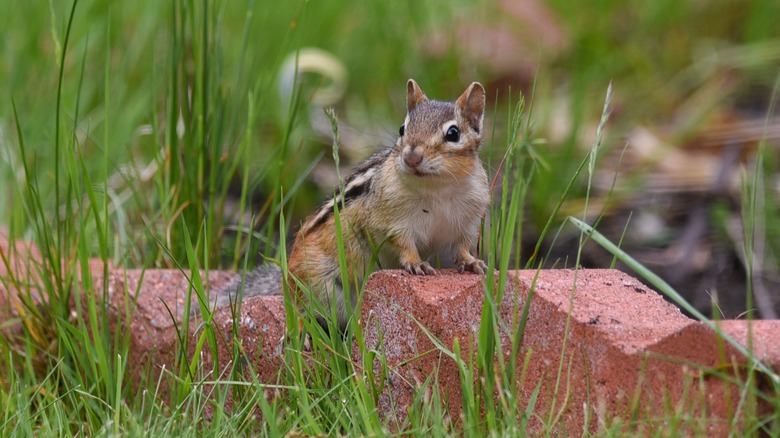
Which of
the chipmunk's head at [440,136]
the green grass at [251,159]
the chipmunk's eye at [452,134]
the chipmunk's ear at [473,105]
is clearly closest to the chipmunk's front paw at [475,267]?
the green grass at [251,159]

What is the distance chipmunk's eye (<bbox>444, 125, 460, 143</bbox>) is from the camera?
3570mm

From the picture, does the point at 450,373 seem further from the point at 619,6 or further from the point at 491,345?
the point at 619,6

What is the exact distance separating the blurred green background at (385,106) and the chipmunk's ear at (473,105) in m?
0.54

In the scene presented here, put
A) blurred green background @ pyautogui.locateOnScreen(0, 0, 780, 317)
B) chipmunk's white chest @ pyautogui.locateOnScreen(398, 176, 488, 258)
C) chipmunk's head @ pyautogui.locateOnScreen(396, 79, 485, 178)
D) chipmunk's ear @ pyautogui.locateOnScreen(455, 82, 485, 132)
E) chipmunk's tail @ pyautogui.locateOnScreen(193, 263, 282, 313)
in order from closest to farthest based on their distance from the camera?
chipmunk's head @ pyautogui.locateOnScreen(396, 79, 485, 178) → chipmunk's white chest @ pyautogui.locateOnScreen(398, 176, 488, 258) → chipmunk's ear @ pyautogui.locateOnScreen(455, 82, 485, 132) → chipmunk's tail @ pyautogui.locateOnScreen(193, 263, 282, 313) → blurred green background @ pyautogui.locateOnScreen(0, 0, 780, 317)

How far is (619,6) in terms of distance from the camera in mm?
7879

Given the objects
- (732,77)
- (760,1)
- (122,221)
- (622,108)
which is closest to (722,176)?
(622,108)

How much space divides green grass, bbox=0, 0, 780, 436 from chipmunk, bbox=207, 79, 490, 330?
0.13m

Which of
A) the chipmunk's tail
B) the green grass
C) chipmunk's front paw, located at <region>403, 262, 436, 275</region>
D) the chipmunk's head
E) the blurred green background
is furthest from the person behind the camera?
the blurred green background

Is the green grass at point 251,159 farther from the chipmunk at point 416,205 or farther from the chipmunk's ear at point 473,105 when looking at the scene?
the chipmunk's ear at point 473,105

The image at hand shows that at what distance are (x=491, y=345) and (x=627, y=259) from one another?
385 millimetres

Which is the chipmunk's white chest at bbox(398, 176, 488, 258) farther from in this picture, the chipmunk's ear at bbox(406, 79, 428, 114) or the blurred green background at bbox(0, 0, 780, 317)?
the blurred green background at bbox(0, 0, 780, 317)

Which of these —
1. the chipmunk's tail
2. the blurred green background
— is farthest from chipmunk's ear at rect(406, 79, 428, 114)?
the chipmunk's tail

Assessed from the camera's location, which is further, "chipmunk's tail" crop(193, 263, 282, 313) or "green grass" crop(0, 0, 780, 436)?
"chipmunk's tail" crop(193, 263, 282, 313)

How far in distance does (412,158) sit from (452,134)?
0.81 ft
